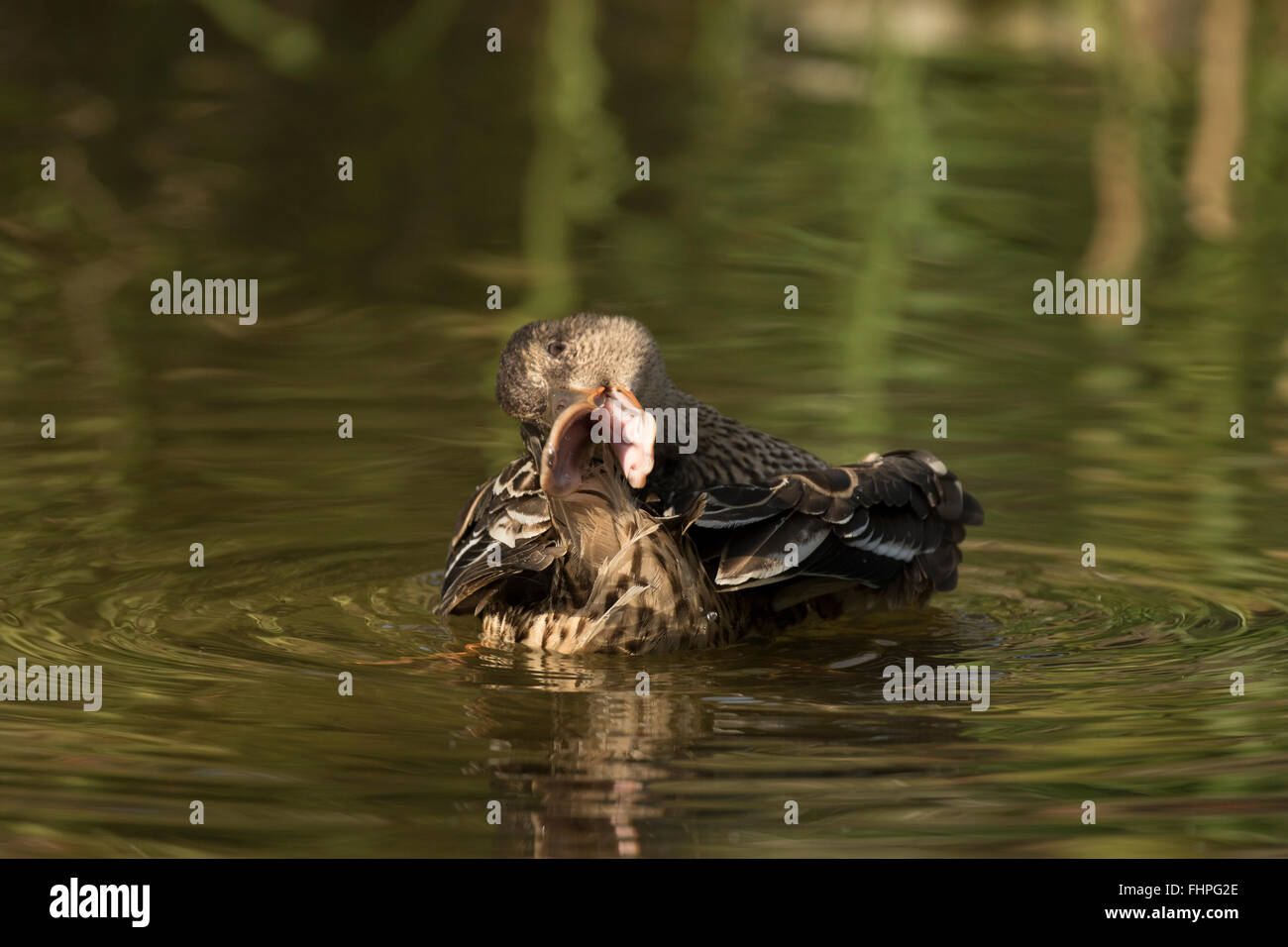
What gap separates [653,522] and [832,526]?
574 mm

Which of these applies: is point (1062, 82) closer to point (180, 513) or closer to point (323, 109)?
point (323, 109)

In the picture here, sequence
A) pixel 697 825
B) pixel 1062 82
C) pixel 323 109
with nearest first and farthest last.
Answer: pixel 697 825
pixel 323 109
pixel 1062 82

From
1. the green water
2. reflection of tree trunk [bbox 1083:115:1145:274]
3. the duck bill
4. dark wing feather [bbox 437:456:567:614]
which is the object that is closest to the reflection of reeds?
the green water

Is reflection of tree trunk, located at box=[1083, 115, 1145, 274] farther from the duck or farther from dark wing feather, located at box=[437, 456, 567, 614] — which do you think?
dark wing feather, located at box=[437, 456, 567, 614]

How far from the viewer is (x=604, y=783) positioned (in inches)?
224

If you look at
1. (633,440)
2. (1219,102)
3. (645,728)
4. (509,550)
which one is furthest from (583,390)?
(1219,102)

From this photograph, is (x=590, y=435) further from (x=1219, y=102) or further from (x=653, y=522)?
(x=1219, y=102)

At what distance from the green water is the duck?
0.57ft

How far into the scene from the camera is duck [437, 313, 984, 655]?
6.33 m

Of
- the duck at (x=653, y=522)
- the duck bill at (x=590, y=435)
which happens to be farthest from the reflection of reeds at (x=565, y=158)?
the duck bill at (x=590, y=435)

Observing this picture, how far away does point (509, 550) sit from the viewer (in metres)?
6.88

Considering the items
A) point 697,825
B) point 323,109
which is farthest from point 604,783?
point 323,109

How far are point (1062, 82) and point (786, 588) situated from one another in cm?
1110

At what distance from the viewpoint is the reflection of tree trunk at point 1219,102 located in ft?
47.3
